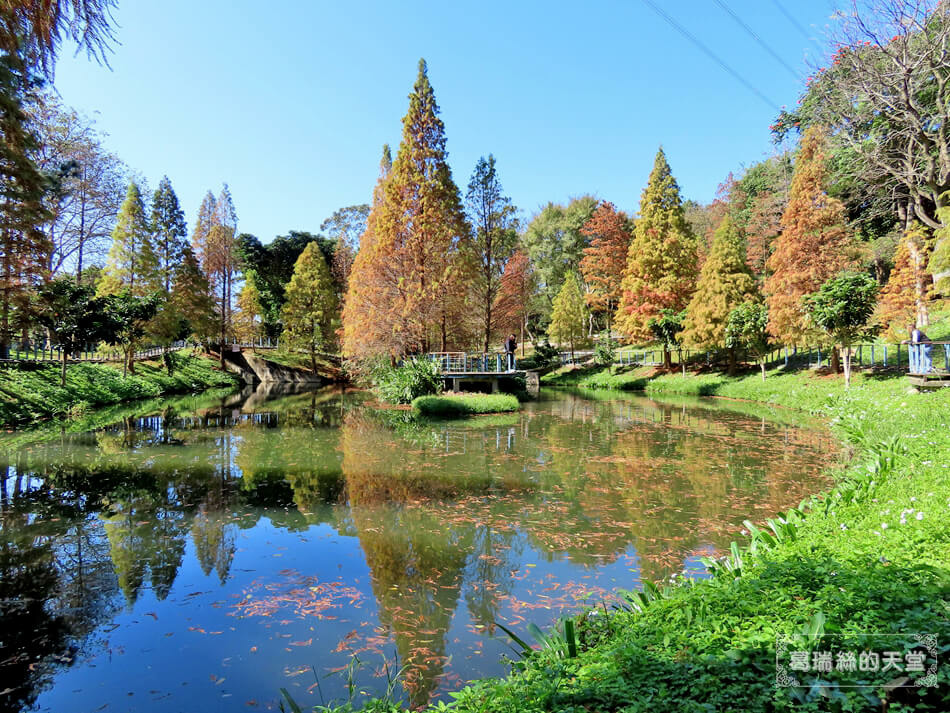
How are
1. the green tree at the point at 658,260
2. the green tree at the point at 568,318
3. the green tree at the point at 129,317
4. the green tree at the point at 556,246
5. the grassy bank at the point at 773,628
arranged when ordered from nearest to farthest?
the grassy bank at the point at 773,628 < the green tree at the point at 129,317 < the green tree at the point at 658,260 < the green tree at the point at 568,318 < the green tree at the point at 556,246

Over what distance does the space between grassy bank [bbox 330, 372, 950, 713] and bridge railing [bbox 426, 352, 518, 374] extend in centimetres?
1715

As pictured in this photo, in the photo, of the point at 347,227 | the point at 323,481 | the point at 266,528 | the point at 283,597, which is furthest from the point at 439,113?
the point at 347,227

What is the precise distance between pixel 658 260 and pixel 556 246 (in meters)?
19.2

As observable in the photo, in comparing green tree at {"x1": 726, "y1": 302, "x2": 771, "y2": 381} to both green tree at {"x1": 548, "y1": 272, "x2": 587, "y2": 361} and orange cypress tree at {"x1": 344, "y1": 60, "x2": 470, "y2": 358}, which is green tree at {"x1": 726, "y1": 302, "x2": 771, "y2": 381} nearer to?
Result: orange cypress tree at {"x1": 344, "y1": 60, "x2": 470, "y2": 358}

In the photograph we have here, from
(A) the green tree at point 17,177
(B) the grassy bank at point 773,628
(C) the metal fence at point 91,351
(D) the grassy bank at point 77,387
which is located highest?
(A) the green tree at point 17,177

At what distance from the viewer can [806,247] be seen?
850 inches

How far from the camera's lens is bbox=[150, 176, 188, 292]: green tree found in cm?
3059

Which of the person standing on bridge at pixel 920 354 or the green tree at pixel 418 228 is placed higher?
the green tree at pixel 418 228

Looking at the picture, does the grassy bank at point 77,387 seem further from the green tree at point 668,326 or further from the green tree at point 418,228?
the green tree at point 668,326

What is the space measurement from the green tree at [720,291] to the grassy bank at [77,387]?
2754 cm

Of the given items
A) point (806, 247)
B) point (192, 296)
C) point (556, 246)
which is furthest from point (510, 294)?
point (556, 246)

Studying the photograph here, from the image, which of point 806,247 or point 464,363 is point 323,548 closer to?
point 464,363

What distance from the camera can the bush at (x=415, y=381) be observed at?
810 inches

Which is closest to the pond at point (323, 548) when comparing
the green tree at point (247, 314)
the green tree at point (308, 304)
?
the green tree at point (308, 304)
